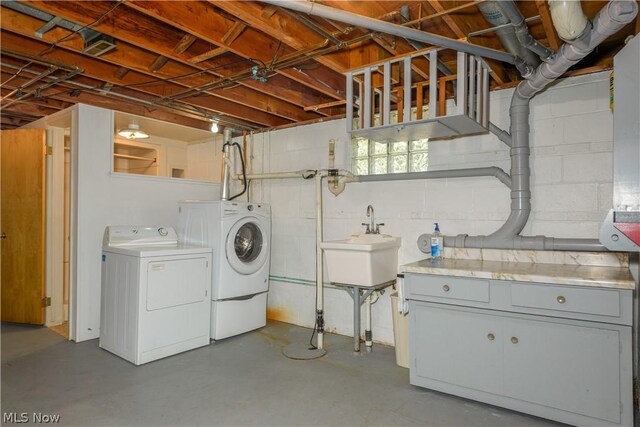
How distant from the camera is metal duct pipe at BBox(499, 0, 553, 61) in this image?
1795 millimetres

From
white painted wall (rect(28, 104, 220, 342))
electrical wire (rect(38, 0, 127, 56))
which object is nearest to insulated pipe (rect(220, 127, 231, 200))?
white painted wall (rect(28, 104, 220, 342))

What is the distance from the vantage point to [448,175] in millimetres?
3213

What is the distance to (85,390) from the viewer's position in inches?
104

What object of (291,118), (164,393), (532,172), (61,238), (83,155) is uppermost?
(291,118)

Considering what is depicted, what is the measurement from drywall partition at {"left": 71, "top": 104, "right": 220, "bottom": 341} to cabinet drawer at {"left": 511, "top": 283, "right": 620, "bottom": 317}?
3.64 meters

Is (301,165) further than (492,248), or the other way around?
(301,165)

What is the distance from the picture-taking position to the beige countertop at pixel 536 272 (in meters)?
2.10

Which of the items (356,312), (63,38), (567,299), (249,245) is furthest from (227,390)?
(63,38)

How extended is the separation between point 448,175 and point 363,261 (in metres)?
1.04

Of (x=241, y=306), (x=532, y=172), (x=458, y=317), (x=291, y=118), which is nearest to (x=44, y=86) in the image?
(x=291, y=118)

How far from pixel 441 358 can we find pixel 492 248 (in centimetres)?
97

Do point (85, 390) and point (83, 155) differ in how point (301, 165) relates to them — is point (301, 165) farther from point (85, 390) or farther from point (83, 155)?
point (85, 390)

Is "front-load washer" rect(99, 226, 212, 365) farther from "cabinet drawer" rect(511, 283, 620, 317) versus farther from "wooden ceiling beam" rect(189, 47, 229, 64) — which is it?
"cabinet drawer" rect(511, 283, 620, 317)

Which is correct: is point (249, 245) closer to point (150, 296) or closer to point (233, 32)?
point (150, 296)
